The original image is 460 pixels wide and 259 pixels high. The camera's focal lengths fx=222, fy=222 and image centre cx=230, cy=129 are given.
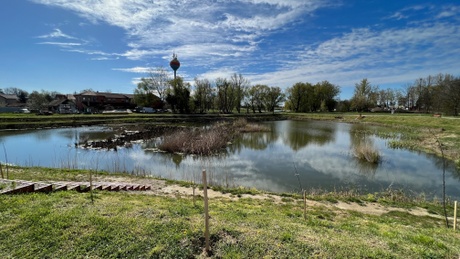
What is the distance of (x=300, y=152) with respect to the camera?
1995 centimetres

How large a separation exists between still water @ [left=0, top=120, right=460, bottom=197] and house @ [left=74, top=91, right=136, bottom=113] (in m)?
56.5

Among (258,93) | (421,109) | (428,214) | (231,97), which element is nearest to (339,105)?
(421,109)

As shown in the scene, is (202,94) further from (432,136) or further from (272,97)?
(432,136)

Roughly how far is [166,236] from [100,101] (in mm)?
85517

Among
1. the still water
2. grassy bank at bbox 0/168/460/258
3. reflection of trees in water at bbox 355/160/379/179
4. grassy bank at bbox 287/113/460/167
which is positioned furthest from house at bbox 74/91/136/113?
grassy bank at bbox 287/113/460/167

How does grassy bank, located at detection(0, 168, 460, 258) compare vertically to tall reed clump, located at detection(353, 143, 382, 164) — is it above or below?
above

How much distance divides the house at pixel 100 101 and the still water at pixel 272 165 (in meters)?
56.5

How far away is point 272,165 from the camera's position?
15555 mm

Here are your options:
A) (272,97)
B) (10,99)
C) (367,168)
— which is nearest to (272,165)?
(367,168)

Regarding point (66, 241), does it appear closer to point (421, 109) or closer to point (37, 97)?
point (37, 97)

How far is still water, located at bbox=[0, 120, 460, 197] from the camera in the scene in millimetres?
12078

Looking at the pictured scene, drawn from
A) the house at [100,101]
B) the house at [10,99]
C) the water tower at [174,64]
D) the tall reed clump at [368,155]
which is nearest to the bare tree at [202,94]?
the water tower at [174,64]

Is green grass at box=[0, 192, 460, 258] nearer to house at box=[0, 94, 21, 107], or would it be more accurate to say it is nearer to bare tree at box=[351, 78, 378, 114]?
bare tree at box=[351, 78, 378, 114]

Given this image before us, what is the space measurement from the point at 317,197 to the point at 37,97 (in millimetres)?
86612
